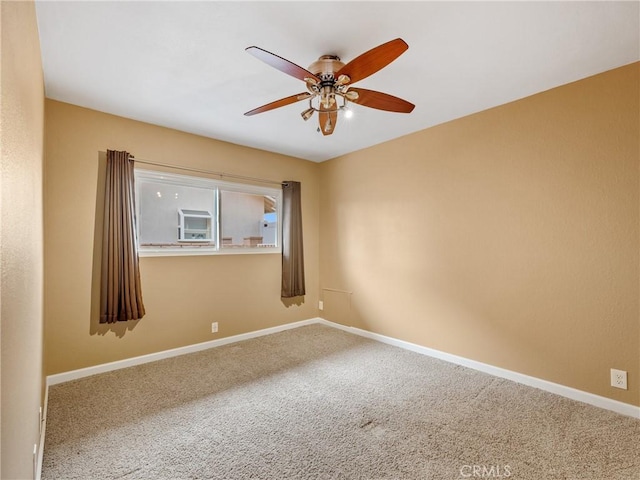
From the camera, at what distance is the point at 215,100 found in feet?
8.95

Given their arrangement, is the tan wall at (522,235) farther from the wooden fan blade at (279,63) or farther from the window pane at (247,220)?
the wooden fan blade at (279,63)

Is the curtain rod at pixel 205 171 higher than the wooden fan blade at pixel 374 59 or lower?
lower

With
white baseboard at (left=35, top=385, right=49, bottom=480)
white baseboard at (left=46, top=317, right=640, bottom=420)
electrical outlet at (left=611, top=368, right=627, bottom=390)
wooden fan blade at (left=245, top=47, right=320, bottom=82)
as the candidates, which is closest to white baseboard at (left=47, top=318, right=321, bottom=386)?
white baseboard at (left=46, top=317, right=640, bottom=420)

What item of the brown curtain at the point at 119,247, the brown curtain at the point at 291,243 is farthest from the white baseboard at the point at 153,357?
the brown curtain at the point at 291,243

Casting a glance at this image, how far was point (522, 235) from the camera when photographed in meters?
2.73

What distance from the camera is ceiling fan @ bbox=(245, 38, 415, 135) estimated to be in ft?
5.23

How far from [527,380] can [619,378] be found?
619 mm

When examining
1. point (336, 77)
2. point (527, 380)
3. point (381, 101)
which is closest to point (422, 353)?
point (527, 380)

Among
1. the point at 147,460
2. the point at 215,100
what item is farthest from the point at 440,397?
the point at 215,100

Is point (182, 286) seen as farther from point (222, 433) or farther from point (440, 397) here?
point (440, 397)

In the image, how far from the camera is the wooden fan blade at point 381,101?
6.65 ft

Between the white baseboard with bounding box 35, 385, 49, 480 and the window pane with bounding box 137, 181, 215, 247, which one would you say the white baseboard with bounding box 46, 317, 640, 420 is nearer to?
the white baseboard with bounding box 35, 385, 49, 480

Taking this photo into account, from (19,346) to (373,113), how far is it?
2963mm

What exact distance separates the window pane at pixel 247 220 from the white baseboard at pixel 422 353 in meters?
1.20
